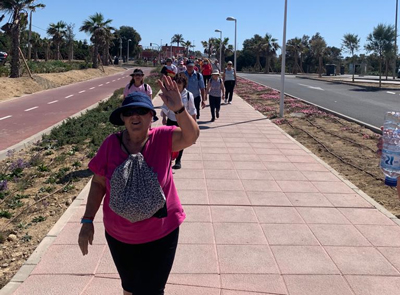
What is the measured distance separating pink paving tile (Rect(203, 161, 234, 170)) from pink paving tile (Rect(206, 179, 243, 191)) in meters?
0.90

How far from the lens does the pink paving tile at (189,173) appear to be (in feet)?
24.4

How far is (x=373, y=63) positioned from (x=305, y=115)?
7040 centimetres

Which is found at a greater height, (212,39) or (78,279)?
(212,39)

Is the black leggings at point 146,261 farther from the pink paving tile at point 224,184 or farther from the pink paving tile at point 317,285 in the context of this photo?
the pink paving tile at point 224,184

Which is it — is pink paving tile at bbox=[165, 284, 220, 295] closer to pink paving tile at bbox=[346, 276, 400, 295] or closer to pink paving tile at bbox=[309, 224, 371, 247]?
pink paving tile at bbox=[346, 276, 400, 295]

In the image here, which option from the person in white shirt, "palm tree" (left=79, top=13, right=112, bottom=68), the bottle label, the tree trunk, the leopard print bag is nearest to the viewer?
the leopard print bag

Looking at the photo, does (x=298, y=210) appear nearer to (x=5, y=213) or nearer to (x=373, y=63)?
(x=5, y=213)

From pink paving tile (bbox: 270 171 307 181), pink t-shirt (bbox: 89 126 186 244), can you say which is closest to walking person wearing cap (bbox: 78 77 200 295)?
pink t-shirt (bbox: 89 126 186 244)

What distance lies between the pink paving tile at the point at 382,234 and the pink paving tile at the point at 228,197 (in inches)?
61.0

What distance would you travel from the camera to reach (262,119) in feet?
50.1

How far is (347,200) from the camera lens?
6.33 metres

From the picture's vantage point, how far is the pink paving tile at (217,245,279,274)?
13.5ft

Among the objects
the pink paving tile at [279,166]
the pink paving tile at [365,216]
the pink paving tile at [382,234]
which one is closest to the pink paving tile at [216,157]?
the pink paving tile at [279,166]

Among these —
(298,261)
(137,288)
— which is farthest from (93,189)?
(298,261)
